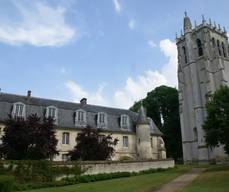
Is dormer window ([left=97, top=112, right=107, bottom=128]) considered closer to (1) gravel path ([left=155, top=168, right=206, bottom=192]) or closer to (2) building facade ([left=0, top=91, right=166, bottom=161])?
(2) building facade ([left=0, top=91, right=166, bottom=161])

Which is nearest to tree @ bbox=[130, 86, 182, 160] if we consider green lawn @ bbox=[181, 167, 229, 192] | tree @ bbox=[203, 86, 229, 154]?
tree @ bbox=[203, 86, 229, 154]

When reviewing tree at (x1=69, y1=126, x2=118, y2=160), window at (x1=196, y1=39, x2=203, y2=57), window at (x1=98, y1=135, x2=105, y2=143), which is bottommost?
tree at (x1=69, y1=126, x2=118, y2=160)

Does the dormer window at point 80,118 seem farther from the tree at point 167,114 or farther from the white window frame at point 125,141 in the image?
the tree at point 167,114

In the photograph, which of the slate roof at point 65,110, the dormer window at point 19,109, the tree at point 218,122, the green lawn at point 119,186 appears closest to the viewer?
the green lawn at point 119,186

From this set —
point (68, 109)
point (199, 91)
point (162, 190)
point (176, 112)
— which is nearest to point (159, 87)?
point (176, 112)

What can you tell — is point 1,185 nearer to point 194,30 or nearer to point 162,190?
point 162,190

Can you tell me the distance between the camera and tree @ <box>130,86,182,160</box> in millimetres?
55344

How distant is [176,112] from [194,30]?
659 inches

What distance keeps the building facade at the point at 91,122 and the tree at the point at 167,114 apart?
16.5 meters

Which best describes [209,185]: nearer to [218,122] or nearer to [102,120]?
[218,122]

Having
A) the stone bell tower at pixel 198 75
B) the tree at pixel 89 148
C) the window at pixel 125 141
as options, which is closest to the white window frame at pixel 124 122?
the window at pixel 125 141

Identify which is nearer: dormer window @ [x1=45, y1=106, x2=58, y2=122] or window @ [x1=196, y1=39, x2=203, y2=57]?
dormer window @ [x1=45, y1=106, x2=58, y2=122]

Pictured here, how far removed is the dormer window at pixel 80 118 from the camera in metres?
35.2

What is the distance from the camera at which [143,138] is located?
119 ft
